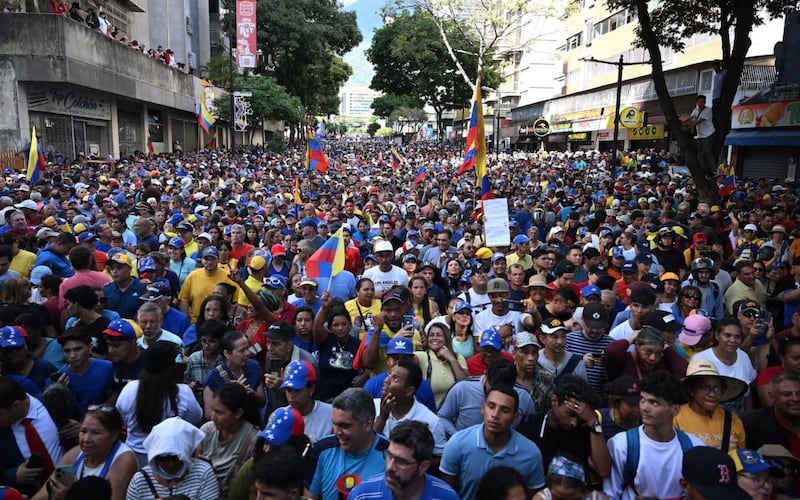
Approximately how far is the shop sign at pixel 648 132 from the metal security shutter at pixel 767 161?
790 cm

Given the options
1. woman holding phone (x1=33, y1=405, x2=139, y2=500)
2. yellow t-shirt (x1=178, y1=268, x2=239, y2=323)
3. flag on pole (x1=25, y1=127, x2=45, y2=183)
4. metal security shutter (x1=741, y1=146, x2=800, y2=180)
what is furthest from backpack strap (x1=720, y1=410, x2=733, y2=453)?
metal security shutter (x1=741, y1=146, x2=800, y2=180)

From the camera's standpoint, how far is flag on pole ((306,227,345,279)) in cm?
738

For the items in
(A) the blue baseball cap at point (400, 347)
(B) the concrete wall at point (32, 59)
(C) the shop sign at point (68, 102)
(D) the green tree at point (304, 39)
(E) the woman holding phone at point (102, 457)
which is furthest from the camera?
(D) the green tree at point (304, 39)

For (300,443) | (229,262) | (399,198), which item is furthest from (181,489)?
(399,198)

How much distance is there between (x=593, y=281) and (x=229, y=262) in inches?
177

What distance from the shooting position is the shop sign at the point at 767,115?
60.9 feet

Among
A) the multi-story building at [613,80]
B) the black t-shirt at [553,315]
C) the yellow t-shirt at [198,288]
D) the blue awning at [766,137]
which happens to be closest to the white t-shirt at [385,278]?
the yellow t-shirt at [198,288]

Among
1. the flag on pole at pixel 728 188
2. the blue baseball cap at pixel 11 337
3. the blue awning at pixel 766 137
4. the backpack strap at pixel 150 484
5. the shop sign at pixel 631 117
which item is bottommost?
the backpack strap at pixel 150 484

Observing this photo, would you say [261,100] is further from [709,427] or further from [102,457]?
[709,427]

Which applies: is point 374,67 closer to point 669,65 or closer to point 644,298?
point 669,65

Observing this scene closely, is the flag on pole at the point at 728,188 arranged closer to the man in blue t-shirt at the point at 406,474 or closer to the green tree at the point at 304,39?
the man in blue t-shirt at the point at 406,474

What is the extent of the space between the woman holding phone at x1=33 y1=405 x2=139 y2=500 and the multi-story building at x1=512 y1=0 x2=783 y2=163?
18.4 meters

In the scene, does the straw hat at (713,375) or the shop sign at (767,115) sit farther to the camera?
the shop sign at (767,115)

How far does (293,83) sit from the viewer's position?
→ 172 ft
